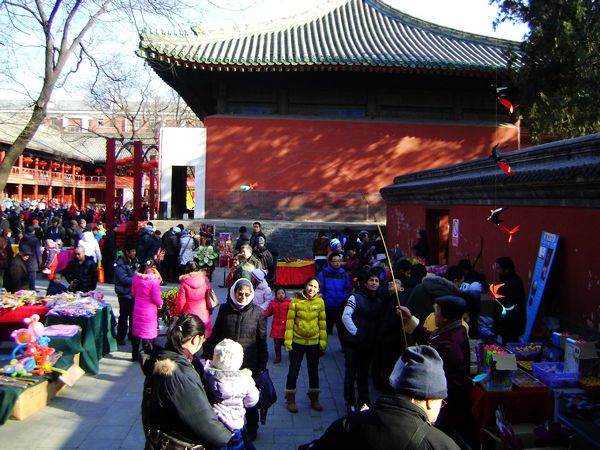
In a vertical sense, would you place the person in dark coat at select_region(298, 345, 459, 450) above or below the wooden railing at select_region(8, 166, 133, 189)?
below

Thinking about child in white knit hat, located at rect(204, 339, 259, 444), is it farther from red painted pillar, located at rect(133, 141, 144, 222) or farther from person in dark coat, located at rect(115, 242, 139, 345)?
red painted pillar, located at rect(133, 141, 144, 222)

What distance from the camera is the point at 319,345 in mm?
5438

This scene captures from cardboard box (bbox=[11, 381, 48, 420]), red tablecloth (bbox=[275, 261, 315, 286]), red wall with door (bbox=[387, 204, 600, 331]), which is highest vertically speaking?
red wall with door (bbox=[387, 204, 600, 331])

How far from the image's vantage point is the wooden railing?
33.3 m

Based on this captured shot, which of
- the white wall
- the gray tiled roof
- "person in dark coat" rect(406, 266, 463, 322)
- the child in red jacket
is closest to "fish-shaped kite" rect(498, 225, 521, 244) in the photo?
"person in dark coat" rect(406, 266, 463, 322)

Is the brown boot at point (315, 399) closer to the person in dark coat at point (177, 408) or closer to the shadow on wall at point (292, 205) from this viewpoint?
the person in dark coat at point (177, 408)

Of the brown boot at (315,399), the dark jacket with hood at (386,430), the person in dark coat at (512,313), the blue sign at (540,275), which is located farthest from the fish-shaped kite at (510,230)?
the dark jacket with hood at (386,430)

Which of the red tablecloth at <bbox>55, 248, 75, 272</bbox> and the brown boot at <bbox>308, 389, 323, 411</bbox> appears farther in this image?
the red tablecloth at <bbox>55, 248, 75, 272</bbox>

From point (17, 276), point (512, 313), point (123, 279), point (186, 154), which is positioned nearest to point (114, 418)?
point (123, 279)

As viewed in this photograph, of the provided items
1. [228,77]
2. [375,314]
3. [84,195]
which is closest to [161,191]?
[228,77]

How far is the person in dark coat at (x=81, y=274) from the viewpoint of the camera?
8195 millimetres

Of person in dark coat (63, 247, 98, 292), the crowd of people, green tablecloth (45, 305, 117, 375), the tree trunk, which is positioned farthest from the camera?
the tree trunk

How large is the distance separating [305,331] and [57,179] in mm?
37859

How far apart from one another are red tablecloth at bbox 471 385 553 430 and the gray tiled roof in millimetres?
12154
